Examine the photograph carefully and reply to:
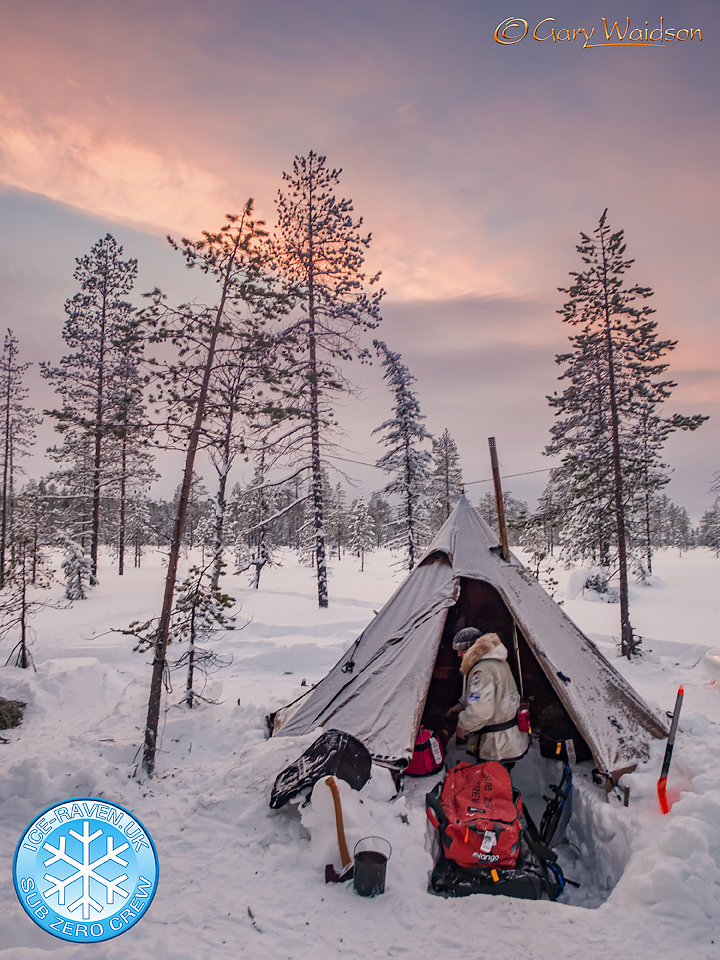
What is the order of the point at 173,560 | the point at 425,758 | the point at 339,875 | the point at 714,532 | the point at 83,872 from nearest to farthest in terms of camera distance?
the point at 83,872 → the point at 339,875 → the point at 425,758 → the point at 173,560 → the point at 714,532

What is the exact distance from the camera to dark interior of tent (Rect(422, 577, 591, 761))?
689cm

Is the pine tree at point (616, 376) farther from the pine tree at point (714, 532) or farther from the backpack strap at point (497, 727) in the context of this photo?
the pine tree at point (714, 532)

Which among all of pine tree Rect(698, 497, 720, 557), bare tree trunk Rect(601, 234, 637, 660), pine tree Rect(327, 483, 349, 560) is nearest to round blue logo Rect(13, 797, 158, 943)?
bare tree trunk Rect(601, 234, 637, 660)

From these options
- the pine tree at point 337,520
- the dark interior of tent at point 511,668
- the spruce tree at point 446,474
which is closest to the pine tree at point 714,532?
the spruce tree at point 446,474

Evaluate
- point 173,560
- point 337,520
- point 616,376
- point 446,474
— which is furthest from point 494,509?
point 173,560

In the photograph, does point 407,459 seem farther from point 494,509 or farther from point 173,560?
point 494,509

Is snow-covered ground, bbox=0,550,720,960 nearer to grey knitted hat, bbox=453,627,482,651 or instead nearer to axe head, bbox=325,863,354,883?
axe head, bbox=325,863,354,883

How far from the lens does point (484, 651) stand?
5.89 meters

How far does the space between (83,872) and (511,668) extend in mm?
6047

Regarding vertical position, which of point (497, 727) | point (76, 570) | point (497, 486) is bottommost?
point (497, 727)

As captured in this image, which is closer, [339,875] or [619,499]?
[339,875]

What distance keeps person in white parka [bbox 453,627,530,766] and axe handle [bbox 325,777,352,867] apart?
2.04 m

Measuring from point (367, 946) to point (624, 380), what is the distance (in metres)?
13.8

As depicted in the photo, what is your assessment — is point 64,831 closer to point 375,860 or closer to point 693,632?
point 375,860
